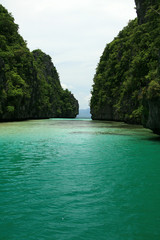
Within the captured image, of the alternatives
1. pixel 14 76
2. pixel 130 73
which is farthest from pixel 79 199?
pixel 14 76

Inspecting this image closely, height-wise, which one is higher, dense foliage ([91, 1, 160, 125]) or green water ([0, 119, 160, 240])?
dense foliage ([91, 1, 160, 125])

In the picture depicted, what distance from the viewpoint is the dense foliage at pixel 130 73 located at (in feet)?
57.2

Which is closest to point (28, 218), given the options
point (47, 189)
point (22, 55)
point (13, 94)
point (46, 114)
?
point (47, 189)

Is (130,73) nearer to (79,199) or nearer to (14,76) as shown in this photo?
(14,76)

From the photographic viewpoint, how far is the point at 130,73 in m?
31.6

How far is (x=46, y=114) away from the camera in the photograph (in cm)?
8031

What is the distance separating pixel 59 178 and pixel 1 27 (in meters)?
46.3

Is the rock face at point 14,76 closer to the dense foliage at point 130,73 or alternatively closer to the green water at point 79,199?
the dense foliage at point 130,73

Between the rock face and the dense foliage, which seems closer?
the dense foliage

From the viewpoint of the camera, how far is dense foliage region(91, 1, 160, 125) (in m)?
17.4

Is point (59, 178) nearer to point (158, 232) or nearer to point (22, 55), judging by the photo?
point (158, 232)

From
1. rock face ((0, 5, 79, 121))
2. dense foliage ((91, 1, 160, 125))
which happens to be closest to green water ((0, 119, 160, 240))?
dense foliage ((91, 1, 160, 125))

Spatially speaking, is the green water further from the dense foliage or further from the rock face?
the rock face

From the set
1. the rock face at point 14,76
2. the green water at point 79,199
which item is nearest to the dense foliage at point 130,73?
the green water at point 79,199
